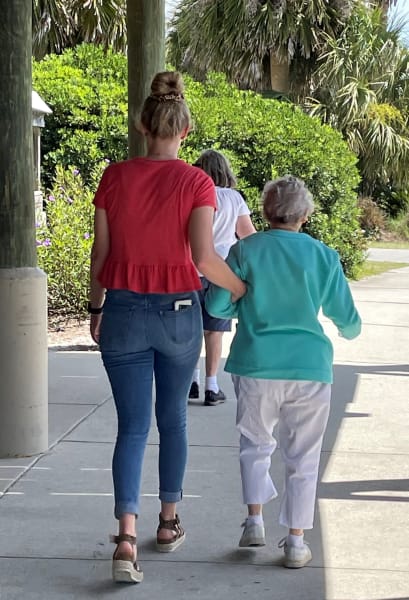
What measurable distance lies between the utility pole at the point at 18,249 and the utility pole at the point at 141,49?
2313mm

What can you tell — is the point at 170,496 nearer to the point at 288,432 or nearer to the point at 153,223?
the point at 288,432

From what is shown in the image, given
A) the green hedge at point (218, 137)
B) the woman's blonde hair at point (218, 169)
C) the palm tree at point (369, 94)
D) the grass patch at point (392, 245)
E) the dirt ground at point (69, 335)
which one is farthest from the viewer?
the grass patch at point (392, 245)

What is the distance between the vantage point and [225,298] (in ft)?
14.6

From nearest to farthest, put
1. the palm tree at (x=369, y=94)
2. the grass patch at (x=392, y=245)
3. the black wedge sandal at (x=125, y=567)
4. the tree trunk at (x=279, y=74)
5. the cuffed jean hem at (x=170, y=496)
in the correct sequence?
the black wedge sandal at (x=125, y=567), the cuffed jean hem at (x=170, y=496), the tree trunk at (x=279, y=74), the palm tree at (x=369, y=94), the grass patch at (x=392, y=245)

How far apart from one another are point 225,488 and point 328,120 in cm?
2369

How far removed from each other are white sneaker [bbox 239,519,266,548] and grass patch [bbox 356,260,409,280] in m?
14.8

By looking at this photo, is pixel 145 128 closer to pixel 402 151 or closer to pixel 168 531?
pixel 168 531

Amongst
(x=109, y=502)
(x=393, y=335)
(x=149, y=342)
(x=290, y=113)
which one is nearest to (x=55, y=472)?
(x=109, y=502)

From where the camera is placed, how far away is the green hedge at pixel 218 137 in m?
15.4

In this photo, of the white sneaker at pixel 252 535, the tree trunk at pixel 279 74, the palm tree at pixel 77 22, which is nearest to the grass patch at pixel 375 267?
the tree trunk at pixel 279 74

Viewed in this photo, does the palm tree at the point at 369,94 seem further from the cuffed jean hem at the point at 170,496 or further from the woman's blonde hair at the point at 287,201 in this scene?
the cuffed jean hem at the point at 170,496

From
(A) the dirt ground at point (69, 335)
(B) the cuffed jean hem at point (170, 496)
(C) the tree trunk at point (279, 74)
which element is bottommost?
(A) the dirt ground at point (69, 335)

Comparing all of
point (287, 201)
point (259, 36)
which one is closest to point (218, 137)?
point (259, 36)

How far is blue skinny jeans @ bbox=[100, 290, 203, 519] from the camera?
4.21 meters
